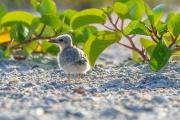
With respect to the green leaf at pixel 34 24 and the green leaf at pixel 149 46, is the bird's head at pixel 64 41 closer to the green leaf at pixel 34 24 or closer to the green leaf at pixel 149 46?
the green leaf at pixel 34 24

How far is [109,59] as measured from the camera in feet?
31.6

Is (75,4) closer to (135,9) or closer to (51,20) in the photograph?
(51,20)

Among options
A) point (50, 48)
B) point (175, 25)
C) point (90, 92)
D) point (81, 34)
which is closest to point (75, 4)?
point (50, 48)

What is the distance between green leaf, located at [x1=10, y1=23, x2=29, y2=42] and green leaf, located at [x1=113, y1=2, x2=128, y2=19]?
1.37 m

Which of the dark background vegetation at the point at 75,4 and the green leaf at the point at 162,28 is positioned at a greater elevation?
the dark background vegetation at the point at 75,4

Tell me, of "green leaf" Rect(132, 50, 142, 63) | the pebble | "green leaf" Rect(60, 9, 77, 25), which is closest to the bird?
the pebble

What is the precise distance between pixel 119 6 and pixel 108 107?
2108 millimetres

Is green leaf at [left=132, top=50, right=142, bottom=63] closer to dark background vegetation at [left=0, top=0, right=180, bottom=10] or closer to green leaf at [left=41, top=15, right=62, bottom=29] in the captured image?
green leaf at [left=41, top=15, right=62, bottom=29]

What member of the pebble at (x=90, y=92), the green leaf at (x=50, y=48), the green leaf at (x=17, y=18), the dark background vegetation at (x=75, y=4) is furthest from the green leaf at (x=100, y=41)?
the dark background vegetation at (x=75, y=4)

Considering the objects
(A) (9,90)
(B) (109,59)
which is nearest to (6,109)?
(A) (9,90)

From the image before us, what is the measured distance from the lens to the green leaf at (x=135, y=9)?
718 cm

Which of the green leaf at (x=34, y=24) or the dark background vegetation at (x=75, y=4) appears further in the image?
the dark background vegetation at (x=75, y=4)

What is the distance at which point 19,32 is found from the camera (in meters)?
8.05

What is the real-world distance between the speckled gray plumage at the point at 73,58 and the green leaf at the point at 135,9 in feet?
2.18
